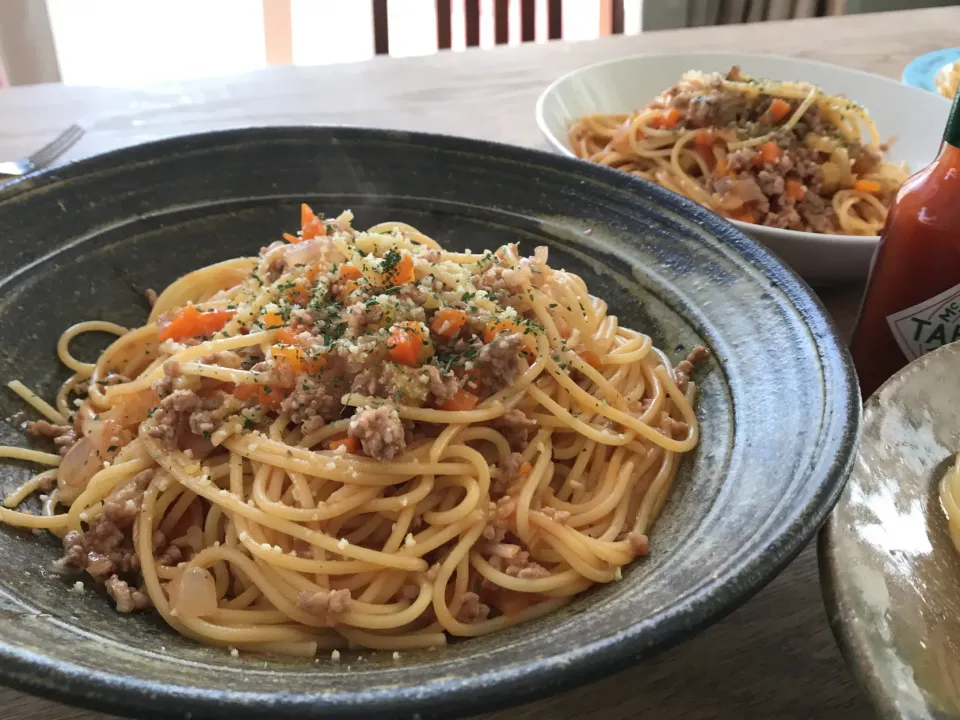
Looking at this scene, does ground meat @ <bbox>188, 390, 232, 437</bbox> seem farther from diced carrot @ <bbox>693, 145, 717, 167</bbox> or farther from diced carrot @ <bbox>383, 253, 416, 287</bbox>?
diced carrot @ <bbox>693, 145, 717, 167</bbox>

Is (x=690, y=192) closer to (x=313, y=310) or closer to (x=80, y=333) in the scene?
(x=313, y=310)

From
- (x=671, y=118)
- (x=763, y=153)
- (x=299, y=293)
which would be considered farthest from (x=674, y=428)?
(x=671, y=118)

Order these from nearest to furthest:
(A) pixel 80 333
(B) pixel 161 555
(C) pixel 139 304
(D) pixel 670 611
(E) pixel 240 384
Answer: (D) pixel 670 611 < (B) pixel 161 555 < (E) pixel 240 384 < (A) pixel 80 333 < (C) pixel 139 304

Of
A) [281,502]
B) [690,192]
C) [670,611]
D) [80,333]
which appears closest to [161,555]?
[281,502]

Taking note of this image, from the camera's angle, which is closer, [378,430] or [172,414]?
[378,430]

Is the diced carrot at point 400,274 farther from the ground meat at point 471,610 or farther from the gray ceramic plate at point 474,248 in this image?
the ground meat at point 471,610

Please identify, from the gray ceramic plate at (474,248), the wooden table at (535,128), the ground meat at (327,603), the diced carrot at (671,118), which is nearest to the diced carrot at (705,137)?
the diced carrot at (671,118)

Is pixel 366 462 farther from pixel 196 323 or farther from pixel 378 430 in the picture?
pixel 196 323

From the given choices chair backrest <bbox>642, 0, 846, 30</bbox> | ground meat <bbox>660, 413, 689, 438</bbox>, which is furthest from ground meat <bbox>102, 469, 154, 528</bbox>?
chair backrest <bbox>642, 0, 846, 30</bbox>
